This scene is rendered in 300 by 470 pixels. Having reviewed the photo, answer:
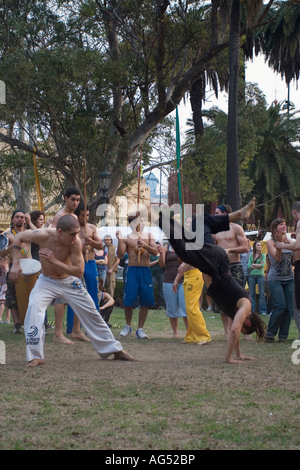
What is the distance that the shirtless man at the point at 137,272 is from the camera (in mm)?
11312

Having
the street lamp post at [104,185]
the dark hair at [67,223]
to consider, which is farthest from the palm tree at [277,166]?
the dark hair at [67,223]

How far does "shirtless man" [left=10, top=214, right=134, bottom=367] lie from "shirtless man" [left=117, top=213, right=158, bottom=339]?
3.22 meters

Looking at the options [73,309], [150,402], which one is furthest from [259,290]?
[150,402]

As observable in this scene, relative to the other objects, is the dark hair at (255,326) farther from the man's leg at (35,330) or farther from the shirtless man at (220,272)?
the man's leg at (35,330)

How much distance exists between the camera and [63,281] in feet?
26.1

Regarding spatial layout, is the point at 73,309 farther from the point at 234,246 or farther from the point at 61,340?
the point at 234,246

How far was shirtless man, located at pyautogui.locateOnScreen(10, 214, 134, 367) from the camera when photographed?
769 centimetres

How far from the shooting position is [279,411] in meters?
5.35

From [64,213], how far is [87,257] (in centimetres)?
132

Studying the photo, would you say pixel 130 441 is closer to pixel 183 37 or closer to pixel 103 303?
pixel 103 303

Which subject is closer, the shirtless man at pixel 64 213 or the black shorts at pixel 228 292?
the black shorts at pixel 228 292

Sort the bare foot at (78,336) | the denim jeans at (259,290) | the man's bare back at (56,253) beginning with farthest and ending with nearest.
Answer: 1. the denim jeans at (259,290)
2. the bare foot at (78,336)
3. the man's bare back at (56,253)

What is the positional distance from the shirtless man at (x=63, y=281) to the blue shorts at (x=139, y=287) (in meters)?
3.22
